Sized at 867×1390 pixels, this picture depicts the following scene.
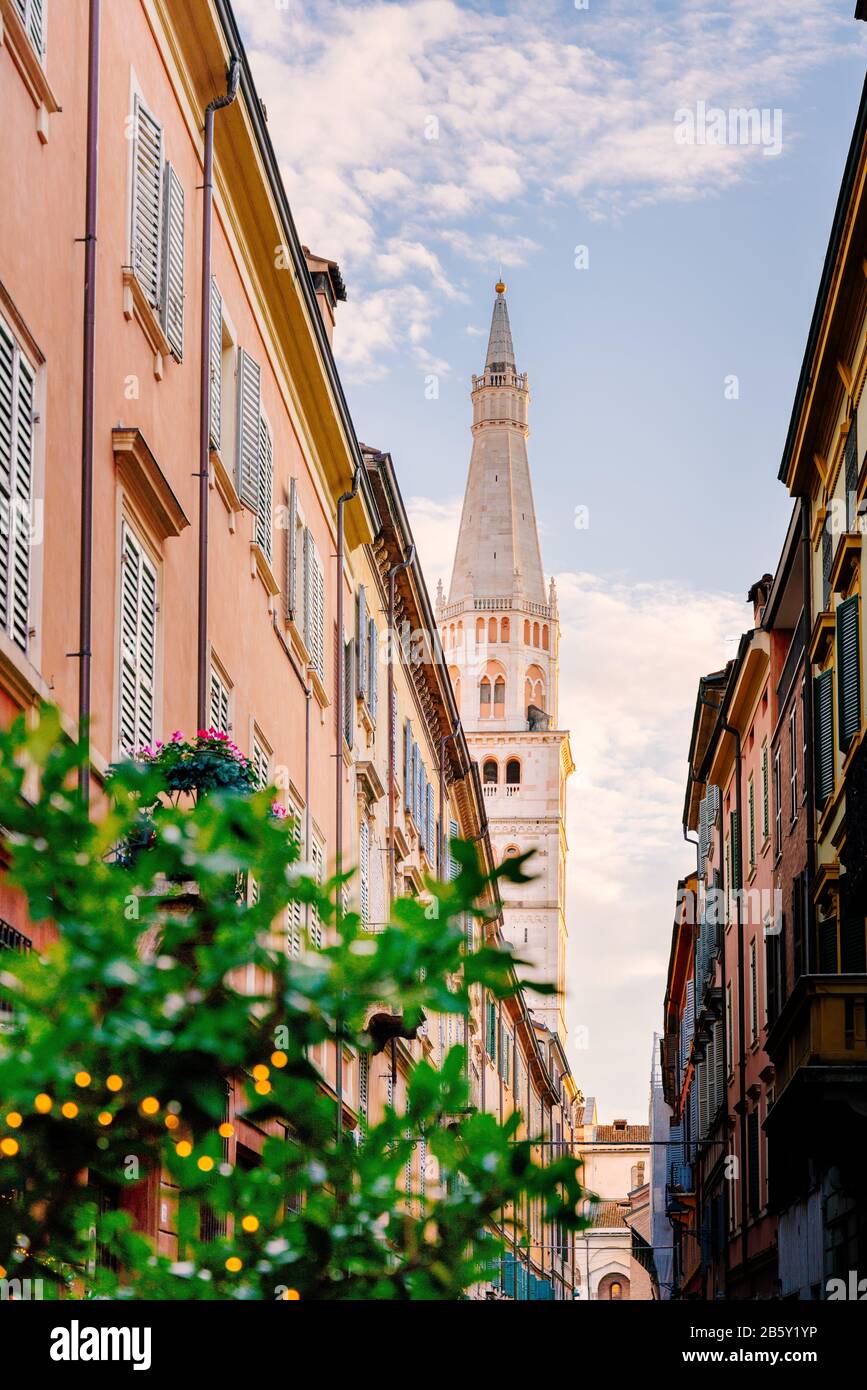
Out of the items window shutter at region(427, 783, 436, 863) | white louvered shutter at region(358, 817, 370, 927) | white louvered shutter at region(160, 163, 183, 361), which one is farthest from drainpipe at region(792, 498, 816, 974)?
white louvered shutter at region(160, 163, 183, 361)

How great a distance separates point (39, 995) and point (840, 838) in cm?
2081

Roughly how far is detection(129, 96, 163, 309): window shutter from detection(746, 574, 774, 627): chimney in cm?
2353

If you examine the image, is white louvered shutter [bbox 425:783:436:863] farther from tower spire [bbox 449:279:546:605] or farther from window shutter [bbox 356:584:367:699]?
tower spire [bbox 449:279:546:605]

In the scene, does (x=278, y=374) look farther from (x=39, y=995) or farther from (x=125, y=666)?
(x=39, y=995)

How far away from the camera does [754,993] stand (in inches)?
1432

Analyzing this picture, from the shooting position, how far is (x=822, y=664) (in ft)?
87.5

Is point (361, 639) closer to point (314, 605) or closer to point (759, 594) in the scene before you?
point (314, 605)

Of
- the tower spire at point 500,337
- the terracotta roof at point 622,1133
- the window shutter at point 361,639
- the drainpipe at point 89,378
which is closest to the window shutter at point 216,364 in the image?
the drainpipe at point 89,378

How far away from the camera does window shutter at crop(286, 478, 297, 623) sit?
71.8 ft

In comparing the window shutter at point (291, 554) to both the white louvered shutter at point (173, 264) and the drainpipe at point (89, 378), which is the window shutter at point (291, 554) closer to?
the white louvered shutter at point (173, 264)

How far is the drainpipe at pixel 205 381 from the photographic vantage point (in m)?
15.9

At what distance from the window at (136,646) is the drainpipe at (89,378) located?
4.01ft
